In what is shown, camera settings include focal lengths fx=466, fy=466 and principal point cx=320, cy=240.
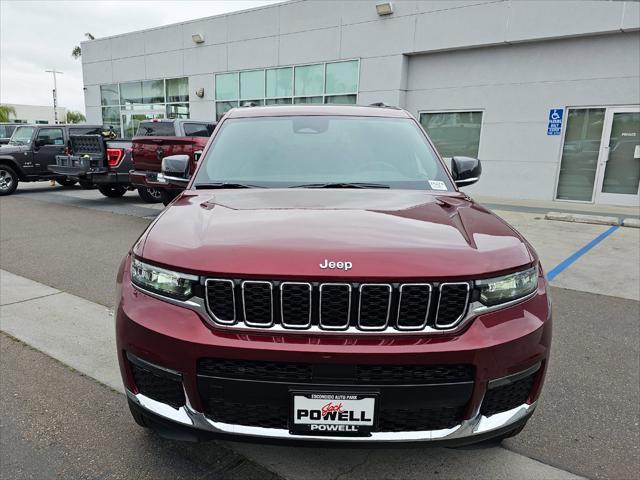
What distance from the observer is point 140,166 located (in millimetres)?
9609

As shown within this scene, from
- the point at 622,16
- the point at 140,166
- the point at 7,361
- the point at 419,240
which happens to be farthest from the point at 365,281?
the point at 622,16

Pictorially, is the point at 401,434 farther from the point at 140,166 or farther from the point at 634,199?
the point at 634,199

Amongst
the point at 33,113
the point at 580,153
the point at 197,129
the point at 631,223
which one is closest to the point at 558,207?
the point at 580,153

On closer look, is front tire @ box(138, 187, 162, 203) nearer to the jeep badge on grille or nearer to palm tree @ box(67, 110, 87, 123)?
the jeep badge on grille

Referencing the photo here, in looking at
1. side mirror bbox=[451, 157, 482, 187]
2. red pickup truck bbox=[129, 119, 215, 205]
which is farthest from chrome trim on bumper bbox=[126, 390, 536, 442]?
red pickup truck bbox=[129, 119, 215, 205]

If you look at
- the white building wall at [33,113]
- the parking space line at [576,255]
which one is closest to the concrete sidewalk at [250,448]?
the parking space line at [576,255]

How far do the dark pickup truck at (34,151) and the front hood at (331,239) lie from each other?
498 inches

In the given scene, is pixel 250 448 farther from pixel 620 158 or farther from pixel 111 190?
pixel 620 158

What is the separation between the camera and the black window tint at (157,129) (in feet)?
34.1

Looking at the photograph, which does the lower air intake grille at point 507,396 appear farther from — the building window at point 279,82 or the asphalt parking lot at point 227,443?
the building window at point 279,82

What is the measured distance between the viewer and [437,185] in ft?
9.62

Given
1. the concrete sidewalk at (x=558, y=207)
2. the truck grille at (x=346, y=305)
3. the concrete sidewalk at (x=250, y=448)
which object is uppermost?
the truck grille at (x=346, y=305)

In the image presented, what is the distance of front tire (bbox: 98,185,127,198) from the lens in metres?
13.2

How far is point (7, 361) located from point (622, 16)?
13864 mm
